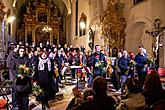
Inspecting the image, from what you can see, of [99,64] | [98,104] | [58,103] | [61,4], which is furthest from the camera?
[61,4]

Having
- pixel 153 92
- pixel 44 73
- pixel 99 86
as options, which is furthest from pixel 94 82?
pixel 44 73

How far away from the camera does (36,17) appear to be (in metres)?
28.0

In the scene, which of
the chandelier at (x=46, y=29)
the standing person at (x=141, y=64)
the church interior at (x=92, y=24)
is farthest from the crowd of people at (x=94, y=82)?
the chandelier at (x=46, y=29)

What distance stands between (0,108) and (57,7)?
25.3 m

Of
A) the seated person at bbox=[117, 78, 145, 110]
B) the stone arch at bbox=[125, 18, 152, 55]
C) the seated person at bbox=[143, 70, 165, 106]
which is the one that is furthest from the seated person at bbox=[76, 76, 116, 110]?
the stone arch at bbox=[125, 18, 152, 55]

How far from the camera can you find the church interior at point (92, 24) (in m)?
11.8

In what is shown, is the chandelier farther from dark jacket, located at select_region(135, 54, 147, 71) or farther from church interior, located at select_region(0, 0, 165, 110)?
dark jacket, located at select_region(135, 54, 147, 71)

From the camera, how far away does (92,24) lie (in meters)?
18.0

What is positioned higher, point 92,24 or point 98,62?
point 92,24

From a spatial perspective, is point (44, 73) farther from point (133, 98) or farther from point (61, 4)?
point (61, 4)

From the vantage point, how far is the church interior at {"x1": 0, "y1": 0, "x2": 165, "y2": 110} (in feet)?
38.7

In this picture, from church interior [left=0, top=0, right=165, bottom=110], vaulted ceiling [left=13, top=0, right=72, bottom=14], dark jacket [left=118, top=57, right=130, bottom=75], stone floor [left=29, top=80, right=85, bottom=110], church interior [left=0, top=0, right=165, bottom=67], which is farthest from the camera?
vaulted ceiling [left=13, top=0, right=72, bottom=14]

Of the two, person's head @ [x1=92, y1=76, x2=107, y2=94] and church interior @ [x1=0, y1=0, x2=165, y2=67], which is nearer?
person's head @ [x1=92, y1=76, x2=107, y2=94]

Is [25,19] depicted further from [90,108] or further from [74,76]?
[90,108]
